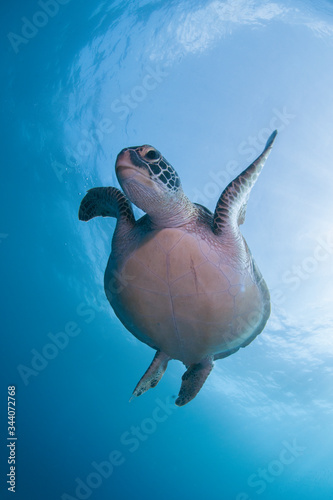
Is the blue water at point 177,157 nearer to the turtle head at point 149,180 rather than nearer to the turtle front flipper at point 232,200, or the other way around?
the turtle front flipper at point 232,200

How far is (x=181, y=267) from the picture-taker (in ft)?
11.5

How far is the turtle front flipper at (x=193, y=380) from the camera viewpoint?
4.51 meters

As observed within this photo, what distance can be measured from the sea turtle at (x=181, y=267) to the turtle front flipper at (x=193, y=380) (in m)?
0.34

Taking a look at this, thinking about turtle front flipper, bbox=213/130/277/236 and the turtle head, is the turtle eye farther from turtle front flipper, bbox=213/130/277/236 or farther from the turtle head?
turtle front flipper, bbox=213/130/277/236

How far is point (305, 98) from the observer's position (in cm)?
973

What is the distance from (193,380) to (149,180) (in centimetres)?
327

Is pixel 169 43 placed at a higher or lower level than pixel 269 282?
higher

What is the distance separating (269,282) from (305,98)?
29.2 feet

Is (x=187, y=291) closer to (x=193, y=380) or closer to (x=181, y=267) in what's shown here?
(x=181, y=267)

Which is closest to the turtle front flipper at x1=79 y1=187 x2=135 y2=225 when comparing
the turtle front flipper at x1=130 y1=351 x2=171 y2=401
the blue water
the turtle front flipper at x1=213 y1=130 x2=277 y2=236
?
the turtle front flipper at x1=213 y1=130 x2=277 y2=236

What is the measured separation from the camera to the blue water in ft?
32.2

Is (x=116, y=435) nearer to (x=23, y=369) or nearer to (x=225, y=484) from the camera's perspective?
(x=23, y=369)

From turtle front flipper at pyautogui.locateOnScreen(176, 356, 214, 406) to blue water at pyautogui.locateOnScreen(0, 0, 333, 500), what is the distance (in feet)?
28.6

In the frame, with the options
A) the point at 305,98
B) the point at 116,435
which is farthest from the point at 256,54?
the point at 116,435
